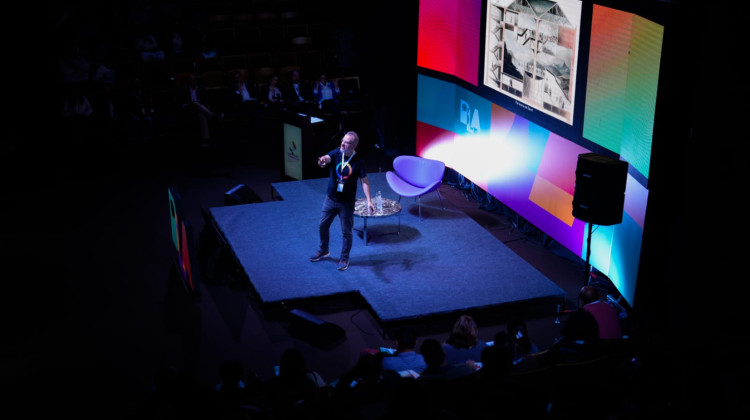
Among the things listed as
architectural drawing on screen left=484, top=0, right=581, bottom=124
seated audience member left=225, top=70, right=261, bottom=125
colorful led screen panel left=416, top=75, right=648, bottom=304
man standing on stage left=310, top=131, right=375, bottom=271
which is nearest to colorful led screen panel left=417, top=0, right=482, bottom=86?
colorful led screen panel left=416, top=75, right=648, bottom=304

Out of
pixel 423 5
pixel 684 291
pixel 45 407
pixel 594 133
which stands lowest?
pixel 45 407

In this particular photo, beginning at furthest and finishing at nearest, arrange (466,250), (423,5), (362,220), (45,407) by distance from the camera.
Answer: (423,5), (362,220), (466,250), (45,407)

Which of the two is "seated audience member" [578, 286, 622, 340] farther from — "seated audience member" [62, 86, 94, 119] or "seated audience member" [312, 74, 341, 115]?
"seated audience member" [62, 86, 94, 119]

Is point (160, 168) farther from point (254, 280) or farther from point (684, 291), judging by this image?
point (684, 291)

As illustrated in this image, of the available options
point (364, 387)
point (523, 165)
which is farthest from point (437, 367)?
point (523, 165)

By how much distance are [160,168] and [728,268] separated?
333 inches

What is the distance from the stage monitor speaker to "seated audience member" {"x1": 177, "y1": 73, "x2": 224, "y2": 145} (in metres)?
3.13

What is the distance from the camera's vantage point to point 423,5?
11258 millimetres

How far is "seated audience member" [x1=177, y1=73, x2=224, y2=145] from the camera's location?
13.0 metres

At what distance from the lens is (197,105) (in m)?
13.0

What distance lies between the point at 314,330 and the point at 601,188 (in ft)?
9.09

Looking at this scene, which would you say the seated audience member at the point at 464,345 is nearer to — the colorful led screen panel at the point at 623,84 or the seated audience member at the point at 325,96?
the colorful led screen panel at the point at 623,84

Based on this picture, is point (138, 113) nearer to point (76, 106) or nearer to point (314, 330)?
point (76, 106)

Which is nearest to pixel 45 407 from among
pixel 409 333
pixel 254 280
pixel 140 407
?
pixel 140 407
